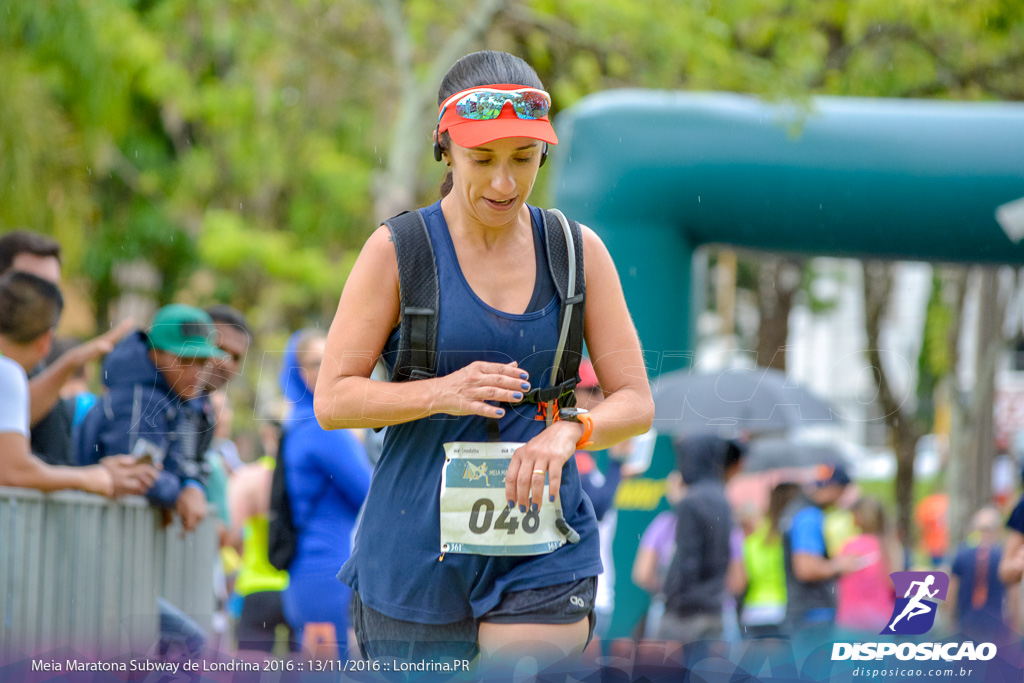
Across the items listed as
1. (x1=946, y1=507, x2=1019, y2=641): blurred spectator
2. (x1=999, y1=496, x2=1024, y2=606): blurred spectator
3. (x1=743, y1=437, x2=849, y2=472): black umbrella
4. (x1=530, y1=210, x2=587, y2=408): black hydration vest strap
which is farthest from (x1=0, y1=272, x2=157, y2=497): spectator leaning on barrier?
(x1=743, y1=437, x2=849, y2=472): black umbrella

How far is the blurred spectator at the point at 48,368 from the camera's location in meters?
4.04

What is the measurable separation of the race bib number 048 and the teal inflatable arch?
332cm

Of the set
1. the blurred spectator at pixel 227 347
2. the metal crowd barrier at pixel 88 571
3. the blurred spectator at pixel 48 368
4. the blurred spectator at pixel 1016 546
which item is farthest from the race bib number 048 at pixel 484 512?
the blurred spectator at pixel 1016 546

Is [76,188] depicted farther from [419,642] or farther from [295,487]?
[419,642]

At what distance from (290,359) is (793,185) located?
2.77 metres

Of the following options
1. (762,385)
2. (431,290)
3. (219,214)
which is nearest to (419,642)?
(431,290)

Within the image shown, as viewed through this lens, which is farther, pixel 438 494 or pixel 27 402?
pixel 27 402

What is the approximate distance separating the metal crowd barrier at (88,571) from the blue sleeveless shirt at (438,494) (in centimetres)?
86

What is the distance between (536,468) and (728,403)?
4.04 meters

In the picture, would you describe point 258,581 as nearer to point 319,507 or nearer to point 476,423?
point 319,507

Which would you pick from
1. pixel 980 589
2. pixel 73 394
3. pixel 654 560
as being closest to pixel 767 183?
pixel 654 560

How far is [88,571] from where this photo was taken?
3.93m

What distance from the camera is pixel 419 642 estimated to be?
7.92ft

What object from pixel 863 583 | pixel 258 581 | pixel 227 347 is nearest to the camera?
pixel 227 347
